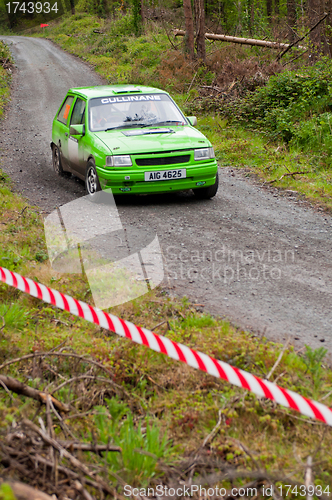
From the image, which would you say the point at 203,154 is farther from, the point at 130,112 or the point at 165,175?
the point at 130,112

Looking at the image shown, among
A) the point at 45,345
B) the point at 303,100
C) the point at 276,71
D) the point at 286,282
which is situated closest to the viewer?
the point at 45,345

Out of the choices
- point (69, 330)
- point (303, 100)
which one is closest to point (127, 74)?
point (303, 100)

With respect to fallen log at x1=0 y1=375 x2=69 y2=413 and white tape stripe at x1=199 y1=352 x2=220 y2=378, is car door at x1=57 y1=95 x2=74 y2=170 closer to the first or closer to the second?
fallen log at x1=0 y1=375 x2=69 y2=413

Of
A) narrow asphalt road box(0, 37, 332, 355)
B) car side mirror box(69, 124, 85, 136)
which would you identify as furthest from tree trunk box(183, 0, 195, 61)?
car side mirror box(69, 124, 85, 136)

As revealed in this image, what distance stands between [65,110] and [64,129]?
0.57 metres

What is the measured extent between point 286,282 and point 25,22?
7317 centimetres

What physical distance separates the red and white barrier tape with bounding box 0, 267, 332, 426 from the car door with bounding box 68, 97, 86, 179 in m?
4.47

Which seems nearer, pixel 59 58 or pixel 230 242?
pixel 230 242

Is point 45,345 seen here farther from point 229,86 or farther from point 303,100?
point 229,86

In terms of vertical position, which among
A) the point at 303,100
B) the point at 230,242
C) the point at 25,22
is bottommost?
the point at 230,242

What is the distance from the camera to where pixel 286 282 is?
5008mm

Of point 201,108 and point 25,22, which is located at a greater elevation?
point 25,22

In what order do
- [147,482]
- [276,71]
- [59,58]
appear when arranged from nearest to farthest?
[147,482] < [276,71] < [59,58]

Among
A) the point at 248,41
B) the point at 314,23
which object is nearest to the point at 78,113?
the point at 314,23
